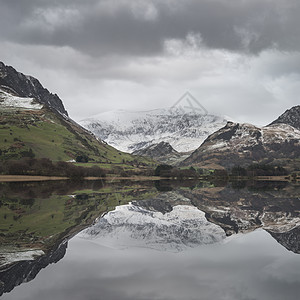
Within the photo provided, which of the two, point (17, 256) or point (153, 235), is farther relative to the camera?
point (153, 235)

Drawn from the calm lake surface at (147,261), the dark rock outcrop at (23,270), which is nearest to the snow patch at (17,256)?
the calm lake surface at (147,261)

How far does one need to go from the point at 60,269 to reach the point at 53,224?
1617 cm

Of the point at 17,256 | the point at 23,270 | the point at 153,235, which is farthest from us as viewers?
the point at 153,235

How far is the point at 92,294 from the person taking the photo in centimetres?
1369

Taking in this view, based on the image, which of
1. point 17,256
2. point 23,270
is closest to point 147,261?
point 23,270

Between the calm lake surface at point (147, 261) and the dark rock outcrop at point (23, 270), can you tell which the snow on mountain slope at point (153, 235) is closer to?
the calm lake surface at point (147, 261)

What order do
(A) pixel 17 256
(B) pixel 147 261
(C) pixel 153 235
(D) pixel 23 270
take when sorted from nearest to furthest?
1. (D) pixel 23 270
2. (B) pixel 147 261
3. (A) pixel 17 256
4. (C) pixel 153 235

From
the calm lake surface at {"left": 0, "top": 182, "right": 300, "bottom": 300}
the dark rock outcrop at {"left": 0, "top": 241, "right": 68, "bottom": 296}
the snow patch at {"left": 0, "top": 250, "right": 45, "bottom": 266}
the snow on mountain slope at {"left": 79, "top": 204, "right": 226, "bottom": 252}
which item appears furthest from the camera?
the snow on mountain slope at {"left": 79, "top": 204, "right": 226, "bottom": 252}

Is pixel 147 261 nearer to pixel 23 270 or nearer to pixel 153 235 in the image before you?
pixel 23 270

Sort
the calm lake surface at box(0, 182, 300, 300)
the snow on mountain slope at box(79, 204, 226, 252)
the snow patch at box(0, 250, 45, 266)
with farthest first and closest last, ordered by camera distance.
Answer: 1. the snow on mountain slope at box(79, 204, 226, 252)
2. the snow patch at box(0, 250, 45, 266)
3. the calm lake surface at box(0, 182, 300, 300)

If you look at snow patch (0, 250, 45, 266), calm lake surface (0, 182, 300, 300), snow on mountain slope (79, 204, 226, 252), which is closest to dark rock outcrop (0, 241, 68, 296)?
calm lake surface (0, 182, 300, 300)

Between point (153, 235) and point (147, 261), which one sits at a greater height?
point (147, 261)

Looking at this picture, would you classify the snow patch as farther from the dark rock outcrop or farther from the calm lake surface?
the dark rock outcrop

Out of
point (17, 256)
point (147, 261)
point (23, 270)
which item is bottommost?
point (17, 256)
